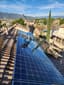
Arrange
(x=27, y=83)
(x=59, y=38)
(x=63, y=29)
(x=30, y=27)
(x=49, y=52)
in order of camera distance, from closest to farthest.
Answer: (x=27, y=83)
(x=49, y=52)
(x=59, y=38)
(x=63, y=29)
(x=30, y=27)

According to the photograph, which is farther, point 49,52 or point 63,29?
point 63,29

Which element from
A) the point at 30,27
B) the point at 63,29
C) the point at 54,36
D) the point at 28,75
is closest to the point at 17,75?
the point at 28,75

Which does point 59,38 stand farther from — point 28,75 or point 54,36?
point 28,75

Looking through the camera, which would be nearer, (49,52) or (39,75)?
(39,75)

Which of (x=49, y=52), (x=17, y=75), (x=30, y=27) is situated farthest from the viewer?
(x=30, y=27)

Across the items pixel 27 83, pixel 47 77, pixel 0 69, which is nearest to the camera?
pixel 27 83

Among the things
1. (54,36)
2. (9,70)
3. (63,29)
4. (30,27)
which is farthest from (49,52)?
(30,27)

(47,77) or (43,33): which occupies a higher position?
(47,77)

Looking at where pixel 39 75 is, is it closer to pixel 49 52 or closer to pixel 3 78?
pixel 3 78

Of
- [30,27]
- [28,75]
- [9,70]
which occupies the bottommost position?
[30,27]
